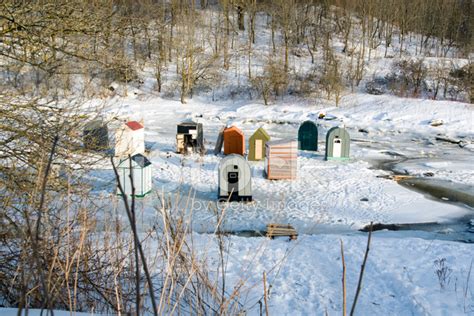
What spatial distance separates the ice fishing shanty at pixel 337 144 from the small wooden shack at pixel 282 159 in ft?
8.30

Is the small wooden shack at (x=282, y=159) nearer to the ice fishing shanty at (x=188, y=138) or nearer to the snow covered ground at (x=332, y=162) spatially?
the snow covered ground at (x=332, y=162)

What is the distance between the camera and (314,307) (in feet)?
20.1

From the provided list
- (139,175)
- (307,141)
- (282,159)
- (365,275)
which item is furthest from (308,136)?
(365,275)

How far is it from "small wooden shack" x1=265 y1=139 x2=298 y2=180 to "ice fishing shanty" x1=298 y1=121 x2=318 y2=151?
374 cm

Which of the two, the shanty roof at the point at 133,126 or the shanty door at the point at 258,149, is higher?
the shanty roof at the point at 133,126

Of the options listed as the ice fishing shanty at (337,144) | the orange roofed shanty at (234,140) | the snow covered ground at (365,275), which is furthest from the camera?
the orange roofed shanty at (234,140)

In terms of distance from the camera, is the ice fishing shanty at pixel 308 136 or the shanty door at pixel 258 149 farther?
the ice fishing shanty at pixel 308 136

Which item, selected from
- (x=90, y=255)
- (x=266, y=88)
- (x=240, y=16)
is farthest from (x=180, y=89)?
(x=90, y=255)

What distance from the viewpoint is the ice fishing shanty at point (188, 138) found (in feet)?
50.5

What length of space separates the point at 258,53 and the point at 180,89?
7652 millimetres

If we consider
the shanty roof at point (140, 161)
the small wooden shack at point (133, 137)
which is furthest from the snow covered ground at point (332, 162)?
the shanty roof at point (140, 161)

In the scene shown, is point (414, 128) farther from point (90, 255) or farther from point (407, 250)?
point (90, 255)

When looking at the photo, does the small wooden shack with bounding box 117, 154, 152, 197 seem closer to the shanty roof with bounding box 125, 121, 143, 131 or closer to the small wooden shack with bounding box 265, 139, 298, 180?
the small wooden shack with bounding box 265, 139, 298, 180

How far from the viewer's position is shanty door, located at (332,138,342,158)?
49.2 feet
